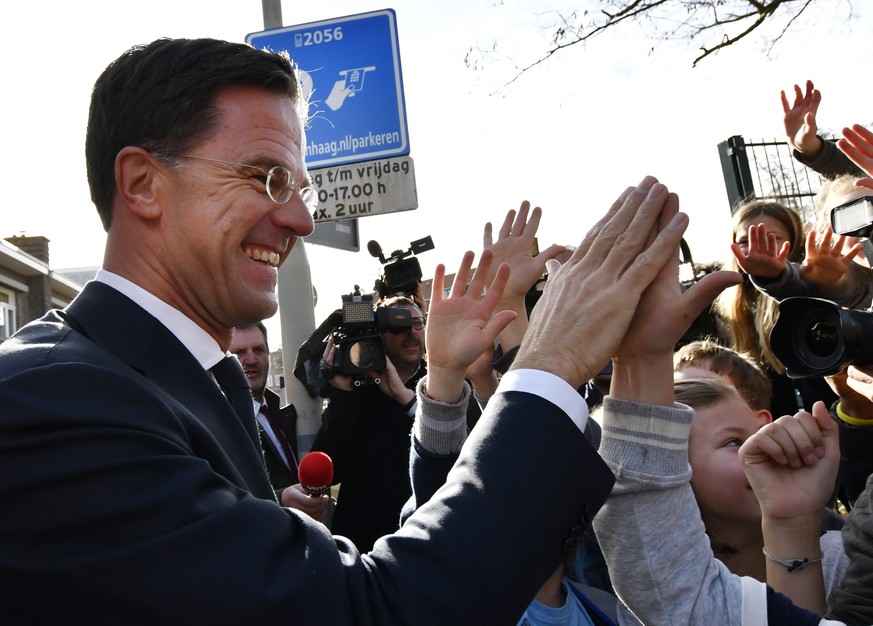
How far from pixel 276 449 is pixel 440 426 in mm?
2253

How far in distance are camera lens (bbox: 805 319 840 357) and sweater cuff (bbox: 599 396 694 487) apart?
1.66 ft

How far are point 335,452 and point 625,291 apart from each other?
8.60ft

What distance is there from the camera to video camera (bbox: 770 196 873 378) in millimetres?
1701

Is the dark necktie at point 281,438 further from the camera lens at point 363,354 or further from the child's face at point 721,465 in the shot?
the child's face at point 721,465

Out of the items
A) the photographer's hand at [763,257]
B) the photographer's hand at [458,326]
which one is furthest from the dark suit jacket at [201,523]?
the photographer's hand at [763,257]

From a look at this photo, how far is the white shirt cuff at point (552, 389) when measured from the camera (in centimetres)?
121

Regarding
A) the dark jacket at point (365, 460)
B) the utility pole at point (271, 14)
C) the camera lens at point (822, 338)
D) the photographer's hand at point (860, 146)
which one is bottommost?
the dark jacket at point (365, 460)

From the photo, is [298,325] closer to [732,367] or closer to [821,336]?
[732,367]

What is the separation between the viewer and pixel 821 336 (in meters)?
1.81

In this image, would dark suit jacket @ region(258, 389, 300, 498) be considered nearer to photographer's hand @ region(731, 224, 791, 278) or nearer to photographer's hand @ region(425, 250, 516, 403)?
photographer's hand @ region(425, 250, 516, 403)

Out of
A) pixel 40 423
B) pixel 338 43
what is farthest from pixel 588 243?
pixel 338 43

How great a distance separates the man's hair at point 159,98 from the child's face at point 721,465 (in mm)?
1426

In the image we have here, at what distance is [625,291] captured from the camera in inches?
51.8

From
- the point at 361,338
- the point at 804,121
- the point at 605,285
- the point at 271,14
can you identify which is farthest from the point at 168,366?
the point at 271,14
